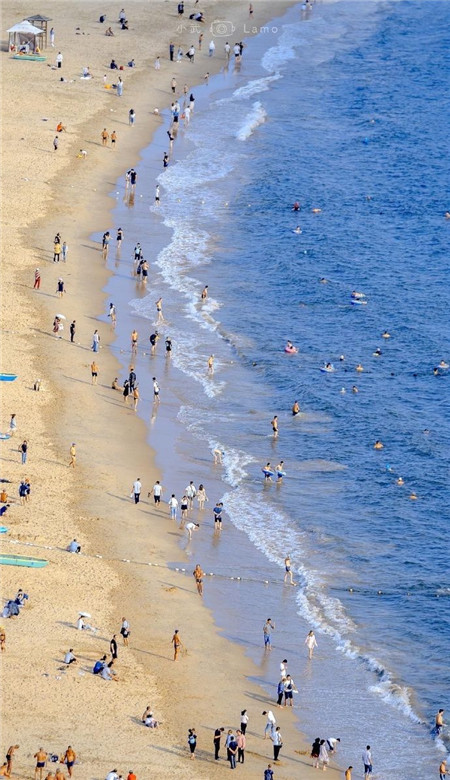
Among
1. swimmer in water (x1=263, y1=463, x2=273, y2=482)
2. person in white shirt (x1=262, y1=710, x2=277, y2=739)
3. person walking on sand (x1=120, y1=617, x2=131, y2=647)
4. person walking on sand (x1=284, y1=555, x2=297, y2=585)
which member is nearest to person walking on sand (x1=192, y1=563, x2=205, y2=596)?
person walking on sand (x1=284, y1=555, x2=297, y2=585)

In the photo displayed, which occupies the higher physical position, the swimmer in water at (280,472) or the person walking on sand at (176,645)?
the swimmer in water at (280,472)

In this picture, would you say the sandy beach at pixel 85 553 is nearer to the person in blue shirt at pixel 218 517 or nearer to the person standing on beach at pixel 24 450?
the person standing on beach at pixel 24 450

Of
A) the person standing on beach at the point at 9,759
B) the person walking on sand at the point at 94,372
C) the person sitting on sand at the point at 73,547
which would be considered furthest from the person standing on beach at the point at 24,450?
the person standing on beach at the point at 9,759

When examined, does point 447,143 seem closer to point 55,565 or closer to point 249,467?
point 249,467

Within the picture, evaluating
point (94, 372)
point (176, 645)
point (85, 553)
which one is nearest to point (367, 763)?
point (176, 645)

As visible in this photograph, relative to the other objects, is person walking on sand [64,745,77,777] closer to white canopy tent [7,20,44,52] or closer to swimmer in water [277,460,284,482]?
swimmer in water [277,460,284,482]

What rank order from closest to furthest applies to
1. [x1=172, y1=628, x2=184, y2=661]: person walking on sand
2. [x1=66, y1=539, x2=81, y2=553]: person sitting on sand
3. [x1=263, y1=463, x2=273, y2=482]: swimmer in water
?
1. [x1=172, y1=628, x2=184, y2=661]: person walking on sand
2. [x1=66, y1=539, x2=81, y2=553]: person sitting on sand
3. [x1=263, y1=463, x2=273, y2=482]: swimmer in water

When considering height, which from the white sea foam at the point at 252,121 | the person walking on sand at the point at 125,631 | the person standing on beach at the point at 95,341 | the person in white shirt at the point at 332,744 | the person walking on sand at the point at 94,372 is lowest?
the person in white shirt at the point at 332,744
